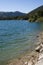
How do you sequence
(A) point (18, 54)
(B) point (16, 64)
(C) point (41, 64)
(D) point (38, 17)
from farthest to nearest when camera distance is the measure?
(D) point (38, 17), (A) point (18, 54), (B) point (16, 64), (C) point (41, 64)

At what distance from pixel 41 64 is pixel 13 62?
4864 mm

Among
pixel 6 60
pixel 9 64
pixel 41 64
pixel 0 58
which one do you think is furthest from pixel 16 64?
pixel 41 64

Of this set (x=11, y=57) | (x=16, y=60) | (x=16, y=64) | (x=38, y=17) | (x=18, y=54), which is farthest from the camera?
(x=38, y=17)

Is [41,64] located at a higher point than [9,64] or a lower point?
higher

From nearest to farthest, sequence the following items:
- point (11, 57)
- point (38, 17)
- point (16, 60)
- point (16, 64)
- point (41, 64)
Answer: point (41, 64), point (16, 64), point (16, 60), point (11, 57), point (38, 17)

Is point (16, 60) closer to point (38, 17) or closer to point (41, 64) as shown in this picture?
point (41, 64)

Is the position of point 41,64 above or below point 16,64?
above

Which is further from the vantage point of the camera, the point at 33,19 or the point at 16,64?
the point at 33,19

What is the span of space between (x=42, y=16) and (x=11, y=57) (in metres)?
138

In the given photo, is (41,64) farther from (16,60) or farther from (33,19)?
(33,19)

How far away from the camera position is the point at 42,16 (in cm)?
15388

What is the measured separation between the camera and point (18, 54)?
19.1 metres

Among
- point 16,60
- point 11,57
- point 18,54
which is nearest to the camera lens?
point 16,60

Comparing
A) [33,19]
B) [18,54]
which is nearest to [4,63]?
[18,54]
